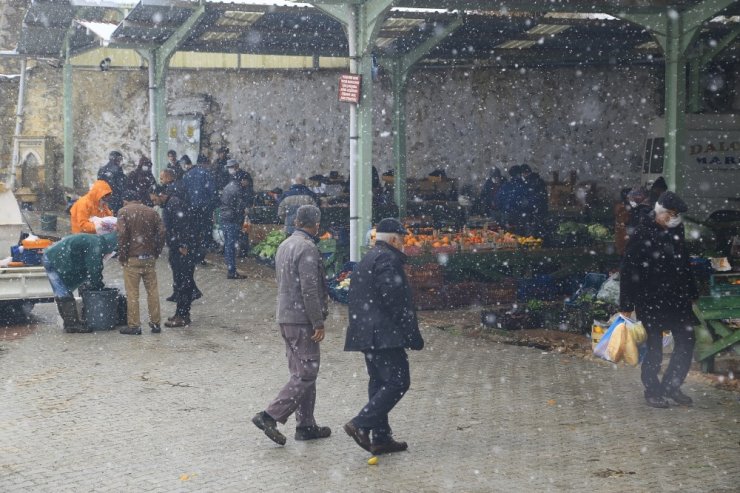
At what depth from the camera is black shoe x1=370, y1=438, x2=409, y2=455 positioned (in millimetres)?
7039

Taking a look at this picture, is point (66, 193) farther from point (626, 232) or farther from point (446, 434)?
point (446, 434)

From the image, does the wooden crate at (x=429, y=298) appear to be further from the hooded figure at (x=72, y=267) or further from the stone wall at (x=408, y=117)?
the stone wall at (x=408, y=117)

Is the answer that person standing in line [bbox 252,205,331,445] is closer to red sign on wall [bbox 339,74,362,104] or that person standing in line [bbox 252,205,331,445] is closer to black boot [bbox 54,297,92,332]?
black boot [bbox 54,297,92,332]

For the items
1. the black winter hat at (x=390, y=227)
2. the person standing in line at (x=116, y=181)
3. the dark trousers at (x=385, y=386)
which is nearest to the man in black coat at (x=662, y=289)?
the black winter hat at (x=390, y=227)

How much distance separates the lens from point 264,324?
1270 centimetres

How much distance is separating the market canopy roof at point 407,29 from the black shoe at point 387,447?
788 centimetres

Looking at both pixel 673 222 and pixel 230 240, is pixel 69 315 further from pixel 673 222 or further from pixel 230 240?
pixel 673 222

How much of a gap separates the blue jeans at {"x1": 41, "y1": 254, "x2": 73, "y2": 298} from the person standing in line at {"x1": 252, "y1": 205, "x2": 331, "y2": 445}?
5399 mm

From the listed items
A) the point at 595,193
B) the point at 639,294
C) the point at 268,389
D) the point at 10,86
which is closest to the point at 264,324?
the point at 268,389

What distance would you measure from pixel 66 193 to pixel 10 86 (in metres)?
4.49

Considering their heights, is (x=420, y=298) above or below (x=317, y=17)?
below

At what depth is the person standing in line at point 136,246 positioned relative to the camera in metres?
11.7

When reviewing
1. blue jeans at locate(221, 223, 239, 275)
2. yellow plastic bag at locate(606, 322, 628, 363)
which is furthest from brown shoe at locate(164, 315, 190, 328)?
yellow plastic bag at locate(606, 322, 628, 363)

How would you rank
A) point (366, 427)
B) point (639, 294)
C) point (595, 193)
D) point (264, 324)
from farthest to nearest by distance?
1. point (595, 193)
2. point (264, 324)
3. point (639, 294)
4. point (366, 427)
